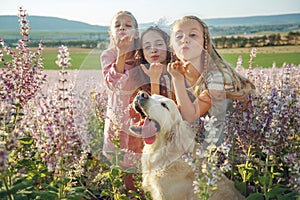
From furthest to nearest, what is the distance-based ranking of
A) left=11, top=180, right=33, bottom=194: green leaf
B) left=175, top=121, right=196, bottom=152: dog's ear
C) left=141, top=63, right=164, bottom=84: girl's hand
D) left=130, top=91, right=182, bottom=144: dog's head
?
left=141, top=63, right=164, bottom=84: girl's hand, left=175, top=121, right=196, bottom=152: dog's ear, left=130, top=91, right=182, bottom=144: dog's head, left=11, top=180, right=33, bottom=194: green leaf

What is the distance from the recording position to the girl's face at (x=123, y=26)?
4199mm

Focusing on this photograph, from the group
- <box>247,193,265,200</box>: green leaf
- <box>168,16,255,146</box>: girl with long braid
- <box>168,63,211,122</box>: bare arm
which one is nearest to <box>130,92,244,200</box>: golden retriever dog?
<box>247,193,265,200</box>: green leaf

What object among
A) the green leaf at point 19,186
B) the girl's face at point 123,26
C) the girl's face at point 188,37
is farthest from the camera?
the girl's face at point 123,26

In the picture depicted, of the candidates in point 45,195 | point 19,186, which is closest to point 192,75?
point 45,195

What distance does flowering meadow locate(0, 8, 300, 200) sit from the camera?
8.83 ft

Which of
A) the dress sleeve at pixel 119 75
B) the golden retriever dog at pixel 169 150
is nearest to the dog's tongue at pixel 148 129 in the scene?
the golden retriever dog at pixel 169 150

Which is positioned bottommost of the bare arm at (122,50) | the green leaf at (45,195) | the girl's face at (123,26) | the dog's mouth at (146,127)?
the green leaf at (45,195)

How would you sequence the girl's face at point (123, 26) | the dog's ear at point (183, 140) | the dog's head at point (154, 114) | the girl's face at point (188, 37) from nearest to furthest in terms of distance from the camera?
the dog's head at point (154, 114), the dog's ear at point (183, 140), the girl's face at point (188, 37), the girl's face at point (123, 26)

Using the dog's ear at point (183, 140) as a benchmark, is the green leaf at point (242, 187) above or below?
below

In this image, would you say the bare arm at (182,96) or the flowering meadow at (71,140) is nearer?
the flowering meadow at (71,140)

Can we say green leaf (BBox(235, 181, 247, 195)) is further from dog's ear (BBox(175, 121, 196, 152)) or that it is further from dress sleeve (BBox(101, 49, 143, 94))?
dress sleeve (BBox(101, 49, 143, 94))

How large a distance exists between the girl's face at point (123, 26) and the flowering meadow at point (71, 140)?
82cm

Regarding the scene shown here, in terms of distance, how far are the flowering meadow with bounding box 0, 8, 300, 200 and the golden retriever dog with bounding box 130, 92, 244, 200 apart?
Answer: 0.66 ft

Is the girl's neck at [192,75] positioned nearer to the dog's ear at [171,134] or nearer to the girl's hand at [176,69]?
the girl's hand at [176,69]
